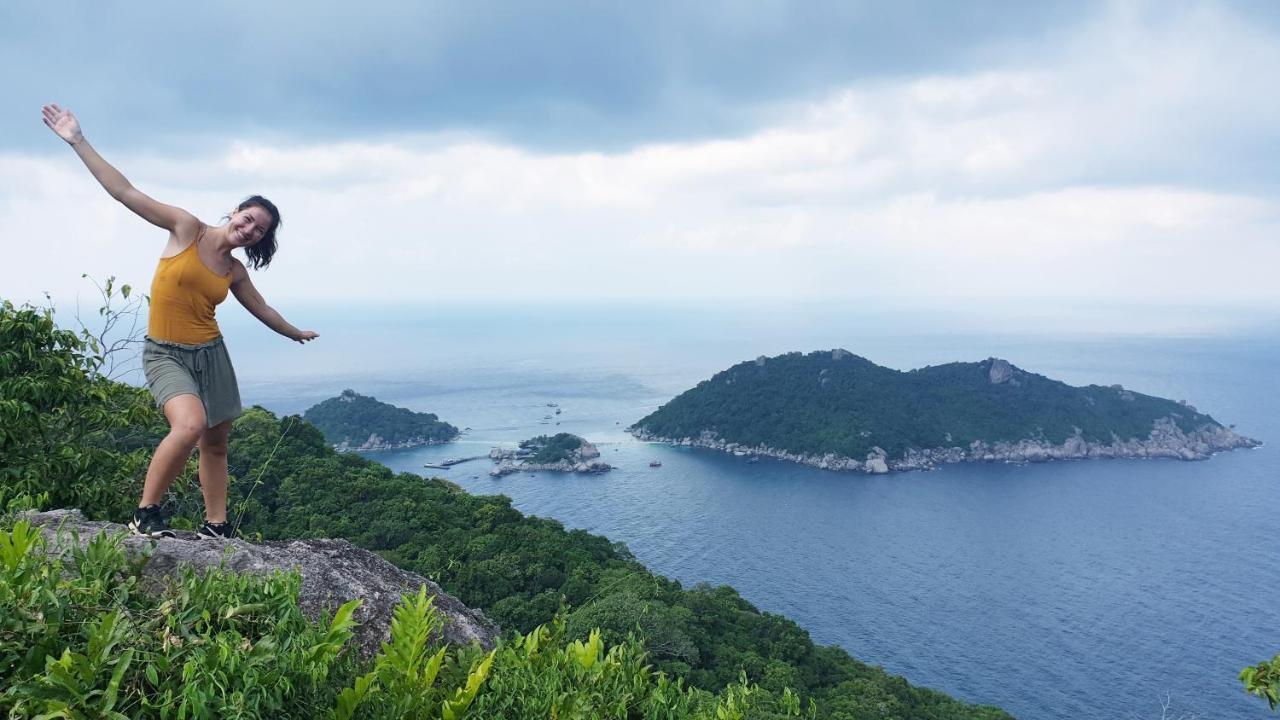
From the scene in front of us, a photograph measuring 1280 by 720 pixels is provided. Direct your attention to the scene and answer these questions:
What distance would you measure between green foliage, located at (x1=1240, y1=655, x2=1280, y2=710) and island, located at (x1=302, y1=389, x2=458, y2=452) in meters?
94.1

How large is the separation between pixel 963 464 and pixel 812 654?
6924 cm

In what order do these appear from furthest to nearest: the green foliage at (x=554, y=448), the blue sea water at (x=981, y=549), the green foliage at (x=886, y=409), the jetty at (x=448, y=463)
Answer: the green foliage at (x=886, y=409) < the green foliage at (x=554, y=448) < the jetty at (x=448, y=463) < the blue sea water at (x=981, y=549)

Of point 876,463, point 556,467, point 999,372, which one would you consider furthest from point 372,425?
point 999,372

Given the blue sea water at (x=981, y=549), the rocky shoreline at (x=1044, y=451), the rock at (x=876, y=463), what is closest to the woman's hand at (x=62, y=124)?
the blue sea water at (x=981, y=549)

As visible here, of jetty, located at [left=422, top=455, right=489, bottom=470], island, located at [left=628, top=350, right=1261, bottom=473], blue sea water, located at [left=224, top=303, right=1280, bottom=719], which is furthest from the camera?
island, located at [left=628, top=350, right=1261, bottom=473]

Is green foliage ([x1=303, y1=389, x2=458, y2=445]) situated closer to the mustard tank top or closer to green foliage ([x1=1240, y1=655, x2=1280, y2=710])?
the mustard tank top

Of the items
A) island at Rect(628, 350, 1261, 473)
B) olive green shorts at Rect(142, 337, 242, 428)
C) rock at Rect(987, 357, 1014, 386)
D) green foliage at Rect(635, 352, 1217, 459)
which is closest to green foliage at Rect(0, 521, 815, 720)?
olive green shorts at Rect(142, 337, 242, 428)

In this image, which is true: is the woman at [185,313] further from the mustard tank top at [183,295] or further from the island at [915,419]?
the island at [915,419]

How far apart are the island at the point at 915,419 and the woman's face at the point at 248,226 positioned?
282ft

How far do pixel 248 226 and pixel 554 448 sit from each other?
81.6 m

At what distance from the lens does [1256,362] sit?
16938 centimetres

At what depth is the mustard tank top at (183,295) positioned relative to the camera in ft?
13.5

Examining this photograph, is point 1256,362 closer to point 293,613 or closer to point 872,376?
point 872,376

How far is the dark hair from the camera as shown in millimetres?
4254
